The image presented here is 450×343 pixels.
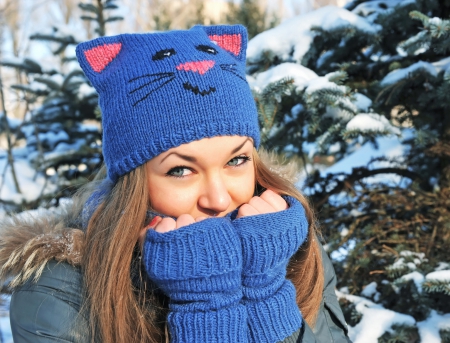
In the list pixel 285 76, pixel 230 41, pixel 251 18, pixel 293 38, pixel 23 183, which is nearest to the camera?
pixel 230 41

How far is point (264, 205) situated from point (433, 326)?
116 cm

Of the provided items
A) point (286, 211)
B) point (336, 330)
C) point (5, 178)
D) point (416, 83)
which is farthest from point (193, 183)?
point (5, 178)

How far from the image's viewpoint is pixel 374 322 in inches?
83.1

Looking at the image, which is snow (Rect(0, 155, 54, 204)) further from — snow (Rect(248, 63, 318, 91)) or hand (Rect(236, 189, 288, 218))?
hand (Rect(236, 189, 288, 218))

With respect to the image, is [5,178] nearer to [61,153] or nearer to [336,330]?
[61,153]

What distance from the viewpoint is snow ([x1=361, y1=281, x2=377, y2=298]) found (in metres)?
2.38

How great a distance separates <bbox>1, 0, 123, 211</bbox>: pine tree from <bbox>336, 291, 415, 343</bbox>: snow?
2402 mm

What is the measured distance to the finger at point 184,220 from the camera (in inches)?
56.7

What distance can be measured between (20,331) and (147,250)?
0.52 meters

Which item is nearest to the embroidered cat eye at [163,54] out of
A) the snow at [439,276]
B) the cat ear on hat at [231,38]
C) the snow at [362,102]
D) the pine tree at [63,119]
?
the cat ear on hat at [231,38]

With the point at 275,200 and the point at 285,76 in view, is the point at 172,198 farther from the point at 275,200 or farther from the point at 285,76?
the point at 285,76

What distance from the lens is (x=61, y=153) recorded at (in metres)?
3.59

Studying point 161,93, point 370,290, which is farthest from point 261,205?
point 370,290

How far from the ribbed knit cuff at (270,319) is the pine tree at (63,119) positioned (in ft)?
8.05
